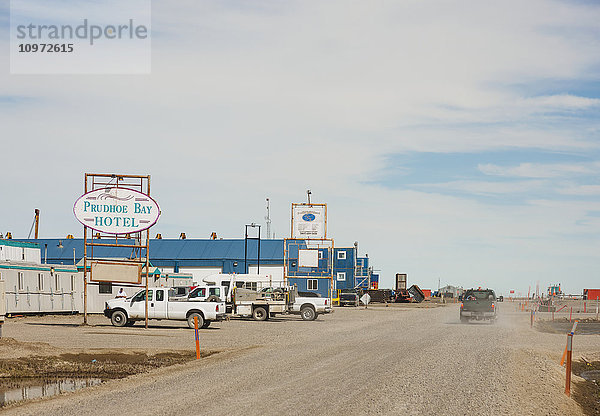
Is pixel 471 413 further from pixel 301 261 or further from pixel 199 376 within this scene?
pixel 301 261

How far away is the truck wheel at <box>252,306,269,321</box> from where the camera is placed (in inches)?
1603

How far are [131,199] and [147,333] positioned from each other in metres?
7.91

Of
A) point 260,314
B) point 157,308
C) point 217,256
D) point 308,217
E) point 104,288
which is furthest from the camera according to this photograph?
point 217,256

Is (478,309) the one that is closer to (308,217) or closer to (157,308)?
(157,308)

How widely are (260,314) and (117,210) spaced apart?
1079 centimetres

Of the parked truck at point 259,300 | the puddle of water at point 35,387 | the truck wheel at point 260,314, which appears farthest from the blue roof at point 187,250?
the puddle of water at point 35,387

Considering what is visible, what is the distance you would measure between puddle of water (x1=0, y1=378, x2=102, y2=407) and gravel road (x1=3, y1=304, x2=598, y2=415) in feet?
2.88

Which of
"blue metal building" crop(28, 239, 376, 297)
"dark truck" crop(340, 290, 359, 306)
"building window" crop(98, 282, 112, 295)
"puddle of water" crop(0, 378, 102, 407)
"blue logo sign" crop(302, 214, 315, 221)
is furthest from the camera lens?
"blue metal building" crop(28, 239, 376, 297)

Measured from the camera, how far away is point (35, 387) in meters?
15.5

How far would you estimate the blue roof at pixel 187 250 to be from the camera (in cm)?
9488

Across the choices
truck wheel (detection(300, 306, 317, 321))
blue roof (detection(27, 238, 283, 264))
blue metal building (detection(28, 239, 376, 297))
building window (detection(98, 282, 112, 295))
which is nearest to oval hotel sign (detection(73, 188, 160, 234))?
truck wheel (detection(300, 306, 317, 321))

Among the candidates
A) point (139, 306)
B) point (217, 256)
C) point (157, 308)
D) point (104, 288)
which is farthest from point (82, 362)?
point (217, 256)

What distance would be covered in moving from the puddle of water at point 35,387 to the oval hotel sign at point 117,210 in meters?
18.7

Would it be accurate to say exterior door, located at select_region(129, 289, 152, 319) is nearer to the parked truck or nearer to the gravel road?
the parked truck
